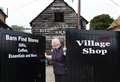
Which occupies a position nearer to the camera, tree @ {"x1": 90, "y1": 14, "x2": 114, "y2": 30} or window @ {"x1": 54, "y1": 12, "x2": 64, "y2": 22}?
window @ {"x1": 54, "y1": 12, "x2": 64, "y2": 22}

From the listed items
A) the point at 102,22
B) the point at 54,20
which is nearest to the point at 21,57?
the point at 54,20

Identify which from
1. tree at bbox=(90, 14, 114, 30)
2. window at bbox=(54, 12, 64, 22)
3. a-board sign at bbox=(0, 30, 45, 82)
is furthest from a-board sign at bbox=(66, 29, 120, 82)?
tree at bbox=(90, 14, 114, 30)

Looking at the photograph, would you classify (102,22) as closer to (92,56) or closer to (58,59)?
(58,59)

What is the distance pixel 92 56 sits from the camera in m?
11.4

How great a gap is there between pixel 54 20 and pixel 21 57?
41549mm

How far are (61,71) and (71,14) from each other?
1595 inches

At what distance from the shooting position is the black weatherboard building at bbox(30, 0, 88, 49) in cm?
5166

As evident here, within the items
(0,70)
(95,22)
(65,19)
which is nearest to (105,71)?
(0,70)

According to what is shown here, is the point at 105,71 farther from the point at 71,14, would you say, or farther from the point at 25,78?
the point at 71,14

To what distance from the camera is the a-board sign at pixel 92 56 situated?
1122 cm

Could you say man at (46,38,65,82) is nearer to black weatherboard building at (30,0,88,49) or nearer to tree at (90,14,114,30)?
black weatherboard building at (30,0,88,49)

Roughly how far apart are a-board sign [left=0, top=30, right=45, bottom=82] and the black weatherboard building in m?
39.0

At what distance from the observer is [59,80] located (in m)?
11.7

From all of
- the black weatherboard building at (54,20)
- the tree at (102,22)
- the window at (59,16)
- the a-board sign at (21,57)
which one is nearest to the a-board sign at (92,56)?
the a-board sign at (21,57)
